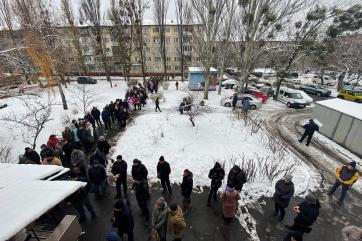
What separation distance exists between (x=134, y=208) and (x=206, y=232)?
2.44 metres

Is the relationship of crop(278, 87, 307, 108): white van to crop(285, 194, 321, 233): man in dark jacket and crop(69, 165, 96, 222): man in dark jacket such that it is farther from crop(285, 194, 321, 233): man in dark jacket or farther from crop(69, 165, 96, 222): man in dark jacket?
crop(69, 165, 96, 222): man in dark jacket

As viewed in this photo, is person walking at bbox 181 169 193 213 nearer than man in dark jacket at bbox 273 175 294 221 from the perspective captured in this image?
No

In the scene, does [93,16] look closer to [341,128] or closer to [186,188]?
[186,188]

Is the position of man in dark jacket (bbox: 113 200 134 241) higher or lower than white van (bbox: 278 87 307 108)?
higher

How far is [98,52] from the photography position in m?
29.2

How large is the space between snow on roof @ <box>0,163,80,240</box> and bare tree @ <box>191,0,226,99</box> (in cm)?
1892

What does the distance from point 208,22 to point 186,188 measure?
A: 17430mm

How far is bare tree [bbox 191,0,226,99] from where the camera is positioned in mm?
18656

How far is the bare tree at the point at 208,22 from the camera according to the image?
18.7 metres

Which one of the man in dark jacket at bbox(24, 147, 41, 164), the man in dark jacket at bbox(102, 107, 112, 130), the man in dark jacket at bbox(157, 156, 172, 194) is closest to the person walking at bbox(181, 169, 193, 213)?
the man in dark jacket at bbox(157, 156, 172, 194)

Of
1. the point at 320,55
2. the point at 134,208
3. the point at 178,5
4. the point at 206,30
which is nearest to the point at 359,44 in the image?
the point at 320,55

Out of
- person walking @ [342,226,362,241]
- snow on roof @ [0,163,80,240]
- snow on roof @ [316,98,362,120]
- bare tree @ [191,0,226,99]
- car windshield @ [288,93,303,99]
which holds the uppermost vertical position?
bare tree @ [191,0,226,99]

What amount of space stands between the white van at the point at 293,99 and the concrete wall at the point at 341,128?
599 centimetres

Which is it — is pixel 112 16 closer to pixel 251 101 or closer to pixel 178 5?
pixel 178 5
